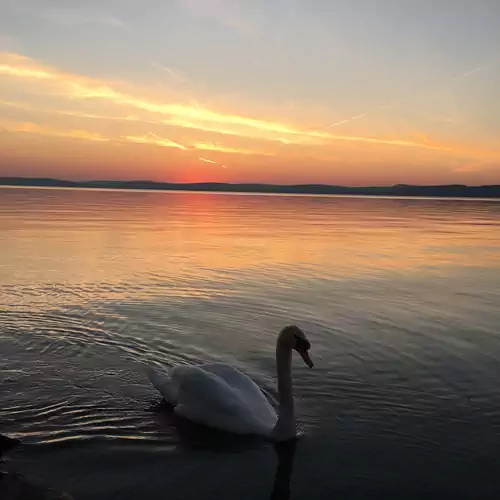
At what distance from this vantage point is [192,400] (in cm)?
794

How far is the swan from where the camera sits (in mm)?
7488

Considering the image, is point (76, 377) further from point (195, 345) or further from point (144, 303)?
point (144, 303)

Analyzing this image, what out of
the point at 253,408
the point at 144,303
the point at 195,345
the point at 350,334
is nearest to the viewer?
the point at 253,408

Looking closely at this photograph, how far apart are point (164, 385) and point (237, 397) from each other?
1.19 meters

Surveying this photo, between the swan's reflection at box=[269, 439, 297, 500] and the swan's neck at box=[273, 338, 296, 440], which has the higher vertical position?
the swan's neck at box=[273, 338, 296, 440]

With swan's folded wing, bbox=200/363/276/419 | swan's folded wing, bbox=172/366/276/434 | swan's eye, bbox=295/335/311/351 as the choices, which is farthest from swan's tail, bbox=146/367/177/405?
swan's eye, bbox=295/335/311/351

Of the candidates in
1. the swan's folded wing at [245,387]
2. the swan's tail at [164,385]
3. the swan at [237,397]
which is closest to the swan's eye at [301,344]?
the swan at [237,397]

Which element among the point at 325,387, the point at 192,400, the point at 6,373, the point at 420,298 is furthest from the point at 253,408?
the point at 420,298

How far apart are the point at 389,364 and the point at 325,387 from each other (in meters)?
1.58

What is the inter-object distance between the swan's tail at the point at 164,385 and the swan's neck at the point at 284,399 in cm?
151

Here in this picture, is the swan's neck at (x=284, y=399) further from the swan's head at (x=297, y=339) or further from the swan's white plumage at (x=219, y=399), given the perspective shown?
the swan's white plumage at (x=219, y=399)

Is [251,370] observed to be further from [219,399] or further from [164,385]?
[219,399]

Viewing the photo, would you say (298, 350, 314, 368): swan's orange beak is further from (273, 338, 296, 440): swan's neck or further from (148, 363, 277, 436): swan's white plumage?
(148, 363, 277, 436): swan's white plumage

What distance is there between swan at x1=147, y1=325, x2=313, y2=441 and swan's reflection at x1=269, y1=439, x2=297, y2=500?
0.31 ft
